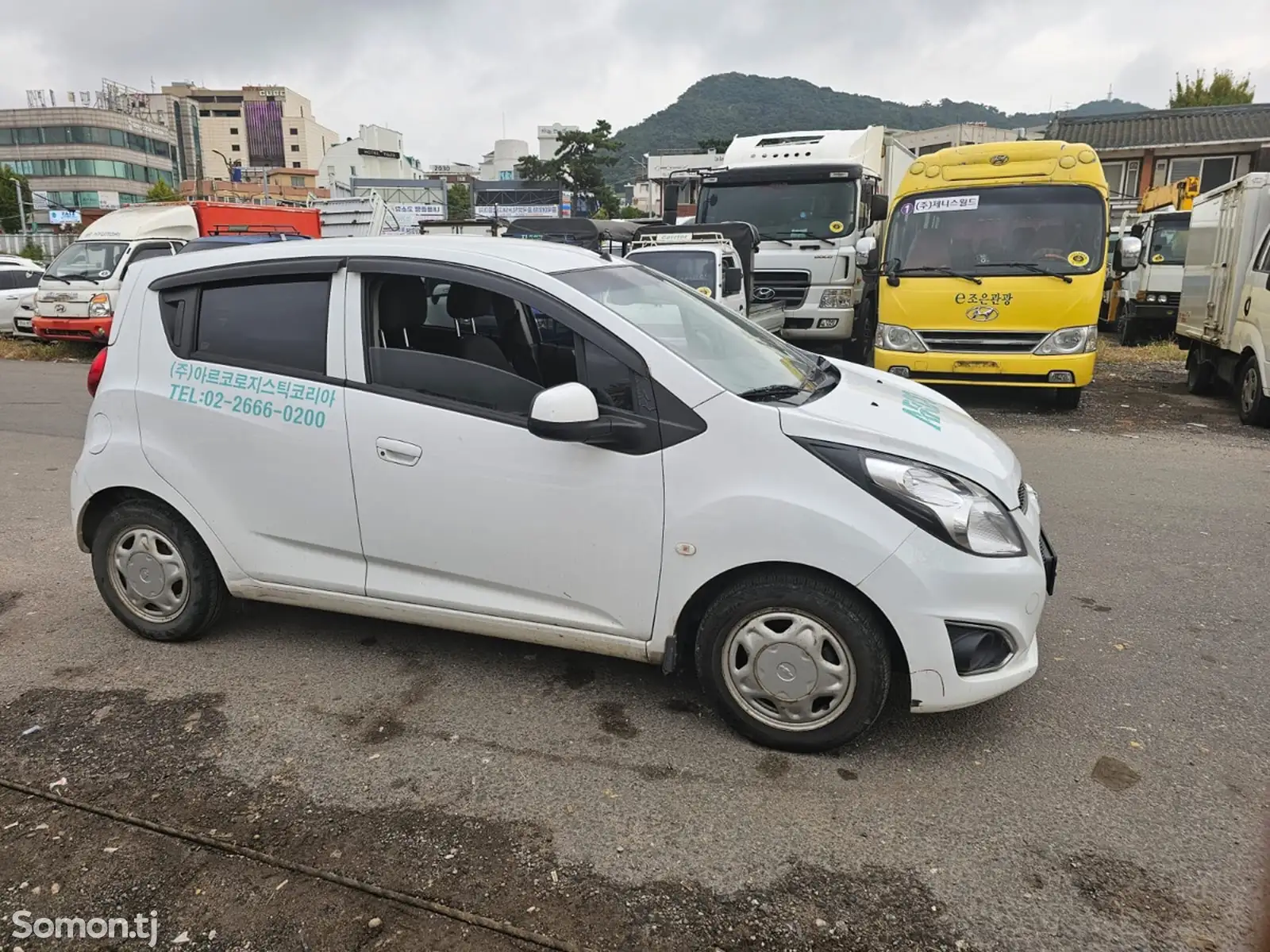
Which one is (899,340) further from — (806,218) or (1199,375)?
(1199,375)

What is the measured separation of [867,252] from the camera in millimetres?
10375

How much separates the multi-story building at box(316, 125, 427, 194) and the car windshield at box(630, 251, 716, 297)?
75129mm

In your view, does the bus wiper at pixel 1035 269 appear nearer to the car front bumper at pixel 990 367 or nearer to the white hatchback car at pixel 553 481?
the car front bumper at pixel 990 367

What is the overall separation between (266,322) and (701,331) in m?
1.82

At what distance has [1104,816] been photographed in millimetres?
2863

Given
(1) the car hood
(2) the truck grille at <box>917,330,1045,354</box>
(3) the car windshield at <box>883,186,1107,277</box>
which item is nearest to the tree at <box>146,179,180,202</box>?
(3) the car windshield at <box>883,186,1107,277</box>

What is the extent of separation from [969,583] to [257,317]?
2965 mm

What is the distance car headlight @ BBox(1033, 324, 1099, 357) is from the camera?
9148 millimetres

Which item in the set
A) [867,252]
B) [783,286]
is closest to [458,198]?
[783,286]

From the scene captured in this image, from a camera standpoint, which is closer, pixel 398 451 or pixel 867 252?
pixel 398 451

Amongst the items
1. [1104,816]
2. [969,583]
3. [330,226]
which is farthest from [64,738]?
[330,226]

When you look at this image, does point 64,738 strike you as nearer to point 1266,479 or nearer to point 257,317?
point 257,317

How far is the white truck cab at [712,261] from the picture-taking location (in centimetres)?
1112

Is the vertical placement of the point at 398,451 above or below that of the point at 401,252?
below
